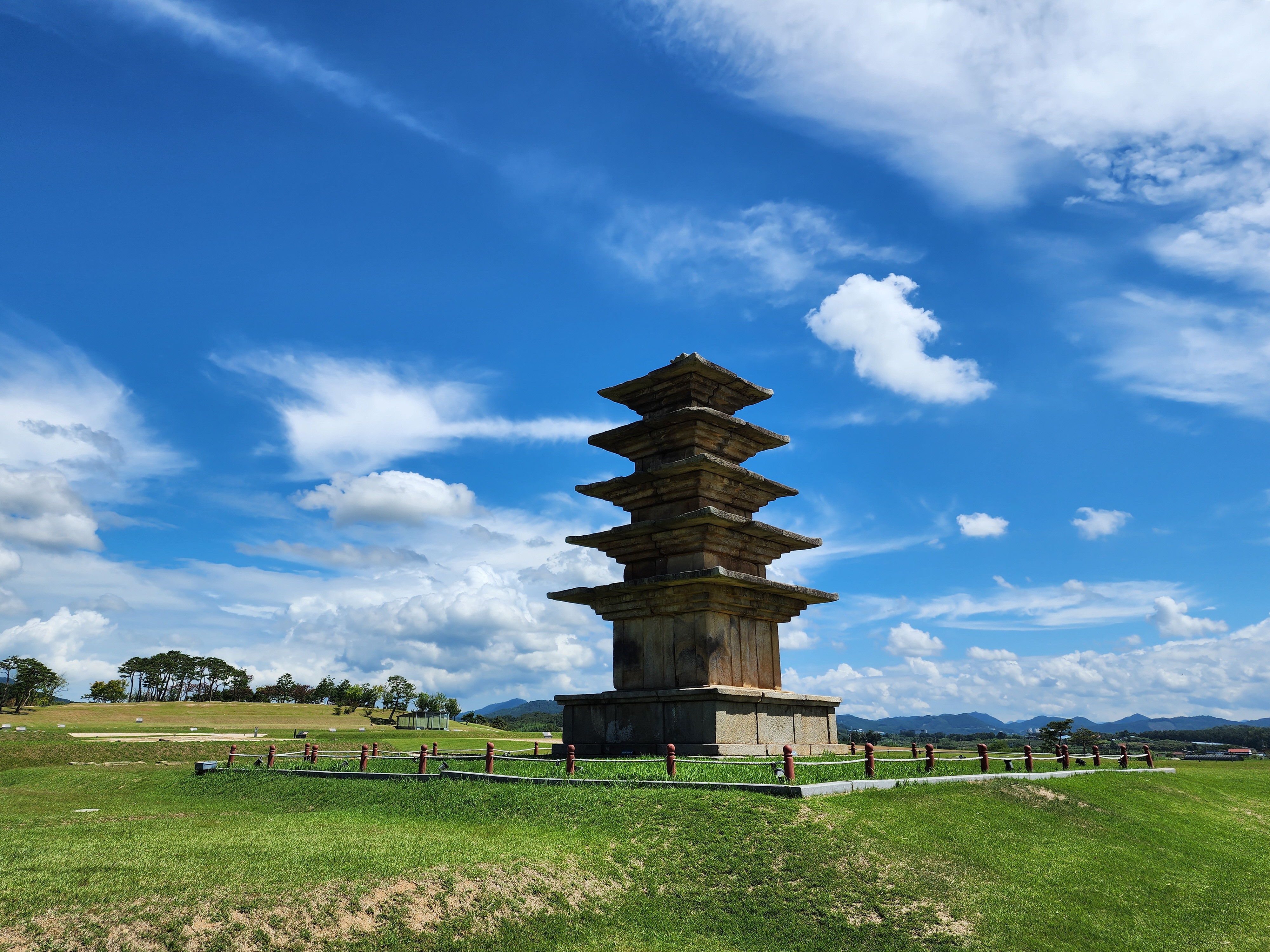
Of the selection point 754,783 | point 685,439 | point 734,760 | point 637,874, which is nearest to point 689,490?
point 685,439

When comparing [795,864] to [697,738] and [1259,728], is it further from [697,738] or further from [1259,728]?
[1259,728]

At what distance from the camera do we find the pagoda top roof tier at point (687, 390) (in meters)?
27.8

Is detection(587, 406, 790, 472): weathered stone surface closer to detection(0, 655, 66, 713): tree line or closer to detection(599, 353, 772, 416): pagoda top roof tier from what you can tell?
detection(599, 353, 772, 416): pagoda top roof tier

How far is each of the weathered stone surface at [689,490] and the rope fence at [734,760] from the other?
813 centimetres

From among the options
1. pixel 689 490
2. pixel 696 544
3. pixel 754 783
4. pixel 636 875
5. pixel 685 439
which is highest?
pixel 685 439

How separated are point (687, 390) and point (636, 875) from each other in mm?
17786

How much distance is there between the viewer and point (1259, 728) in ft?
431

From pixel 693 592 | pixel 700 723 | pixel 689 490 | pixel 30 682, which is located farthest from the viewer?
pixel 30 682

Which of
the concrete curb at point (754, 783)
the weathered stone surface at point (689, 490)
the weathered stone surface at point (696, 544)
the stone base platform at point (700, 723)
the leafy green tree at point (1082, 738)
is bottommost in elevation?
the leafy green tree at point (1082, 738)

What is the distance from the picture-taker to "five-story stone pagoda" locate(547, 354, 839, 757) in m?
24.2

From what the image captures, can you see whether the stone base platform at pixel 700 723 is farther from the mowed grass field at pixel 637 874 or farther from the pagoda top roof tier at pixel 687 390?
the pagoda top roof tier at pixel 687 390

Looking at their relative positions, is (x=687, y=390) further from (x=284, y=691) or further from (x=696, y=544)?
(x=284, y=691)

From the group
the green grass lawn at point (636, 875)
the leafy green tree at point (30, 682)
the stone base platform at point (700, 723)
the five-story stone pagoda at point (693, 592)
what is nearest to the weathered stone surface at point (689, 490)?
the five-story stone pagoda at point (693, 592)

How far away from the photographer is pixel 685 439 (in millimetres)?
27719
